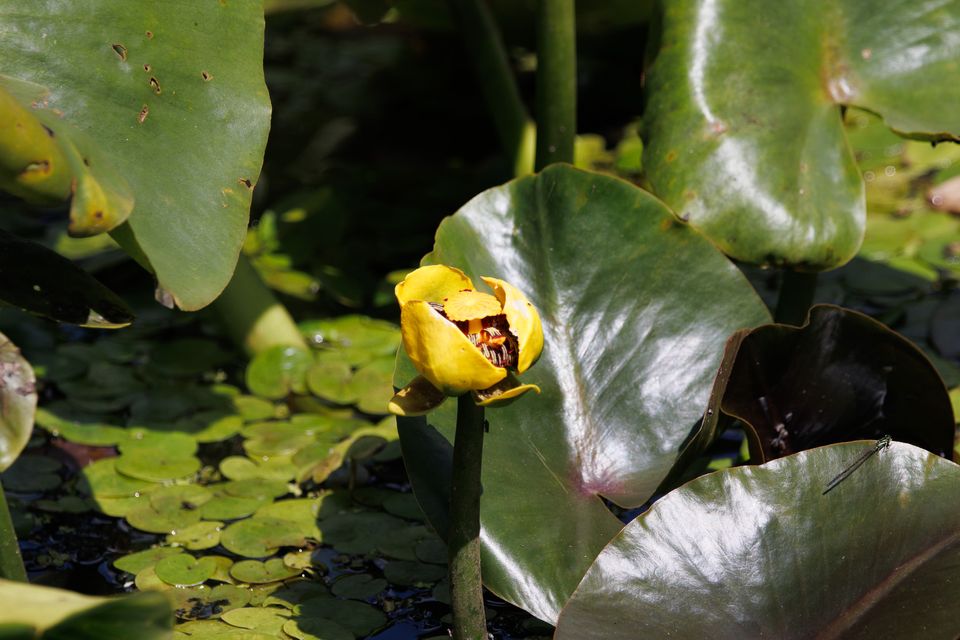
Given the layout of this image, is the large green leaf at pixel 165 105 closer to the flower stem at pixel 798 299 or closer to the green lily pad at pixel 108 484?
the green lily pad at pixel 108 484

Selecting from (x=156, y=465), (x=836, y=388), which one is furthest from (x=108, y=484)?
(x=836, y=388)

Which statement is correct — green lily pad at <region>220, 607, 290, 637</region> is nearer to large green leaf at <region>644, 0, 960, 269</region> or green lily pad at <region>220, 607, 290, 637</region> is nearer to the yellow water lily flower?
the yellow water lily flower

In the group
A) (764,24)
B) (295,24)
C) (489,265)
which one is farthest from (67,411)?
(295,24)

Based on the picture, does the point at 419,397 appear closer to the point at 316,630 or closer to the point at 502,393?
the point at 502,393

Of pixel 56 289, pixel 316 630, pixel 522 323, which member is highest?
pixel 522 323

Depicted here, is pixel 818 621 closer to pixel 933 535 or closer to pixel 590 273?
pixel 933 535

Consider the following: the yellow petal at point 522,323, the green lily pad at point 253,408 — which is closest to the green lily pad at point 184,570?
the green lily pad at point 253,408
